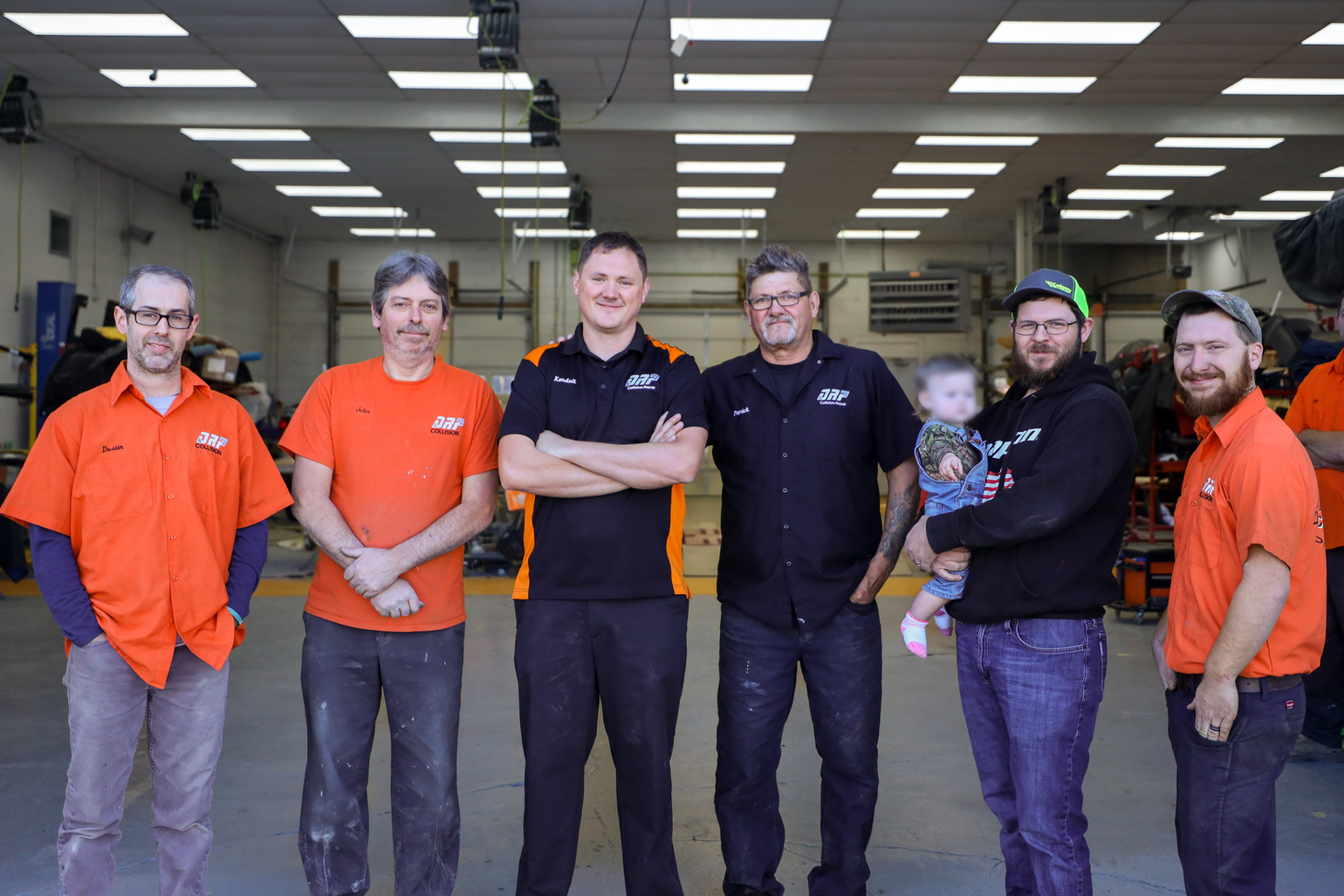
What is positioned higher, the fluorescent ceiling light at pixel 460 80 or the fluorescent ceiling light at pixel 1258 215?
the fluorescent ceiling light at pixel 460 80

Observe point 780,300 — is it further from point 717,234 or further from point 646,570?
point 717,234

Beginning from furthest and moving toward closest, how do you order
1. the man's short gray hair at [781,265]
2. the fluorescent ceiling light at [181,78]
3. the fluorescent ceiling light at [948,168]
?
the fluorescent ceiling light at [948,168], the fluorescent ceiling light at [181,78], the man's short gray hair at [781,265]

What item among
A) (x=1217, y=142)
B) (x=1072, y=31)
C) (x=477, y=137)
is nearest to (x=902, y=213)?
(x=1217, y=142)

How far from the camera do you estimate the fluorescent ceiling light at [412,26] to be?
8.02m

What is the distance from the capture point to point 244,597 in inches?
101

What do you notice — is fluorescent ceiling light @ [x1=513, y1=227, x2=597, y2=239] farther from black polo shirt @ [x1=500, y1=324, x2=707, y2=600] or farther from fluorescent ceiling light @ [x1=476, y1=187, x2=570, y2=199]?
black polo shirt @ [x1=500, y1=324, x2=707, y2=600]

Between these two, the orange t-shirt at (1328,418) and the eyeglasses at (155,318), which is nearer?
the eyeglasses at (155,318)

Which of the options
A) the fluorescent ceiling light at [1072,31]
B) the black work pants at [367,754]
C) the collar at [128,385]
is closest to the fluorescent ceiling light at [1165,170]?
the fluorescent ceiling light at [1072,31]

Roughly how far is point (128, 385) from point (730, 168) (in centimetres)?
1066

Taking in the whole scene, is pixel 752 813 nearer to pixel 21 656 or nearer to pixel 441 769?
pixel 441 769

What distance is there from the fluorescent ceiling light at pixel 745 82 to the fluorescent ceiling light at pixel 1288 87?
4.25 metres

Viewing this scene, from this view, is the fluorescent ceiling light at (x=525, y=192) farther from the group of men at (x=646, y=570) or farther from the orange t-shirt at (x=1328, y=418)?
the group of men at (x=646, y=570)

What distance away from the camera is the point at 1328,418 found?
3.71m

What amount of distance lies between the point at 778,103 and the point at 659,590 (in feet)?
28.6
